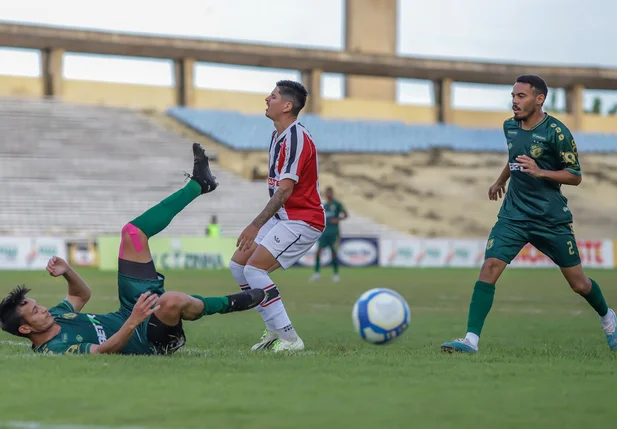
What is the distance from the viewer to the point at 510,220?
28.3 ft

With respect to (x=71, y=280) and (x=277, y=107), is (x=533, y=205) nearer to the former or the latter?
(x=277, y=107)

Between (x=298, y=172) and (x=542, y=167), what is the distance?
2.01 metres

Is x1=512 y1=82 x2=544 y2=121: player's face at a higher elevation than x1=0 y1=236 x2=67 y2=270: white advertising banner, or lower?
higher

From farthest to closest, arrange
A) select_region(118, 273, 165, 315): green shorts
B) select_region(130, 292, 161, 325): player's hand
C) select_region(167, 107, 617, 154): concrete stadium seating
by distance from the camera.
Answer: select_region(167, 107, 617, 154): concrete stadium seating, select_region(118, 273, 165, 315): green shorts, select_region(130, 292, 161, 325): player's hand

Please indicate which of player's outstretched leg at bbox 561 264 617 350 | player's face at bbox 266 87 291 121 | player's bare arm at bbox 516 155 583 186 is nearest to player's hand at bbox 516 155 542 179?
player's bare arm at bbox 516 155 583 186

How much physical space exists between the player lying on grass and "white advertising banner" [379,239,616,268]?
84.8ft

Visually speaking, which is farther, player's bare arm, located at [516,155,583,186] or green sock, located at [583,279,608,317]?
green sock, located at [583,279,608,317]

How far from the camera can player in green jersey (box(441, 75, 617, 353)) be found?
335 inches

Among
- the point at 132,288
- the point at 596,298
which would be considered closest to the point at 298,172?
the point at 132,288

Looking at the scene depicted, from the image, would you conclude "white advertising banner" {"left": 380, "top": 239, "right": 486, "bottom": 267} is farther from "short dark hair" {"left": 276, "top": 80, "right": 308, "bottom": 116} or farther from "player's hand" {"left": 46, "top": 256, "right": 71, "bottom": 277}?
"player's hand" {"left": 46, "top": 256, "right": 71, "bottom": 277}

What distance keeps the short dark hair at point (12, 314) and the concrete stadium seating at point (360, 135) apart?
126ft

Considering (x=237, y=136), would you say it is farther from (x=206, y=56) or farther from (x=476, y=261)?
(x=476, y=261)

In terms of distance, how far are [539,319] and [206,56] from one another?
39365mm

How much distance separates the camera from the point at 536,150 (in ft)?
28.1
